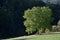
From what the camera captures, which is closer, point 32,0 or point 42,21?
point 42,21

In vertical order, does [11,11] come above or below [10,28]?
above

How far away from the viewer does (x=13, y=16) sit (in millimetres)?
66438

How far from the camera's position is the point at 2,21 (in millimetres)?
60969

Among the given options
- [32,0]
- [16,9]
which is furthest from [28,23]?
[32,0]

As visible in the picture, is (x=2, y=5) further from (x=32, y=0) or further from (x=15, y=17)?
(x=32, y=0)

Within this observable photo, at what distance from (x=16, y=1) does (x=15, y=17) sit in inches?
348

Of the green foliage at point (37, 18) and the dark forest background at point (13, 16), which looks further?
the dark forest background at point (13, 16)

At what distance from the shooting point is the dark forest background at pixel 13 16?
61.1 m

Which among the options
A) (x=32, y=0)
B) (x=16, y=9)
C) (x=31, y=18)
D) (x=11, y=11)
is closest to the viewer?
(x=31, y=18)

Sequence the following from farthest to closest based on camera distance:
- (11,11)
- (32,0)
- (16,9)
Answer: (32,0) < (16,9) < (11,11)

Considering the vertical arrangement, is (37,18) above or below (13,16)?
above

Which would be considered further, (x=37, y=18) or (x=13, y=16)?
(x=13, y=16)

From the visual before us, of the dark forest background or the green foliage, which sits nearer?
the green foliage

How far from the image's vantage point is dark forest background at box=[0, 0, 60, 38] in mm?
61125
